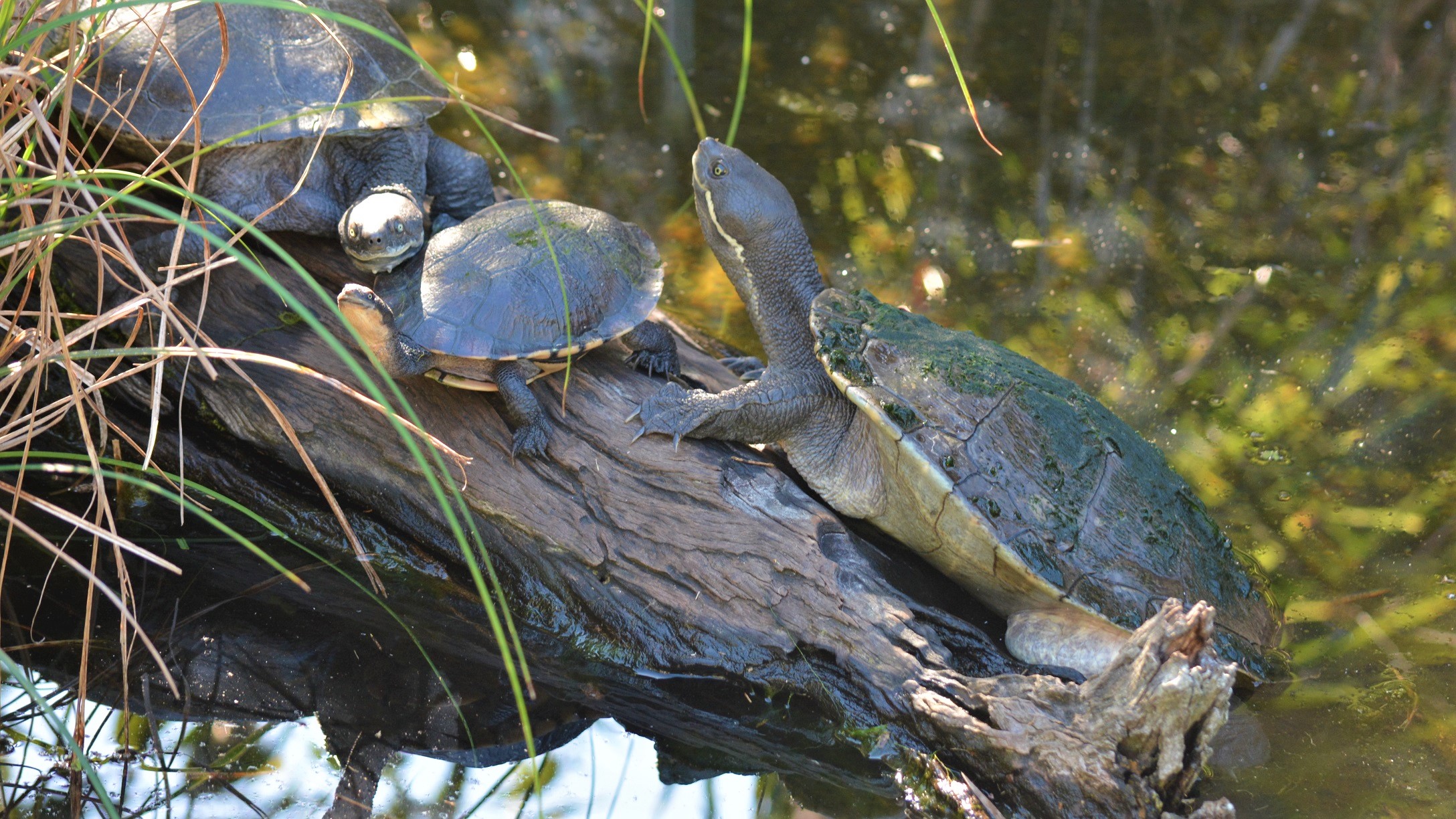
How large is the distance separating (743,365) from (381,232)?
1277mm

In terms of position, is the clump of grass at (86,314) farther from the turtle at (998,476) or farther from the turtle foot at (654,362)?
the turtle at (998,476)

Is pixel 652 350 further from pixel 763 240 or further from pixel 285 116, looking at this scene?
pixel 285 116

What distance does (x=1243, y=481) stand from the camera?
3381mm

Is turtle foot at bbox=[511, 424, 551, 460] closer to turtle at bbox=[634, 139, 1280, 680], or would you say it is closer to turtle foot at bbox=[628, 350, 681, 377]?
turtle at bbox=[634, 139, 1280, 680]

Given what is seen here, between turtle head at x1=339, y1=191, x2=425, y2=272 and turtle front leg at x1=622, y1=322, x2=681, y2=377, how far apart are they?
67 centimetres

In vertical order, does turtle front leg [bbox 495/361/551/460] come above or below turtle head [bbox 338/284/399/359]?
below

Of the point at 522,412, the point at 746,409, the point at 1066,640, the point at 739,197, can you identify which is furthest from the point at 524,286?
the point at 1066,640

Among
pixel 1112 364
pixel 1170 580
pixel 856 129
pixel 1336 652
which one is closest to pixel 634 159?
pixel 856 129

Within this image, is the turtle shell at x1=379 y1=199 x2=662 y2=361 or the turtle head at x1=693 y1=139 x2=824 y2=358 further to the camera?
the turtle head at x1=693 y1=139 x2=824 y2=358

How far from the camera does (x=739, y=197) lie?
3.11m

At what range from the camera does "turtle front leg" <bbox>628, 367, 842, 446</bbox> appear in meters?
2.77

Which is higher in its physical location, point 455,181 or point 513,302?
point 455,181

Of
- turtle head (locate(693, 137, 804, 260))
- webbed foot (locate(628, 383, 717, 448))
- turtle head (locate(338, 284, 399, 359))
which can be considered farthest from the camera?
turtle head (locate(693, 137, 804, 260))

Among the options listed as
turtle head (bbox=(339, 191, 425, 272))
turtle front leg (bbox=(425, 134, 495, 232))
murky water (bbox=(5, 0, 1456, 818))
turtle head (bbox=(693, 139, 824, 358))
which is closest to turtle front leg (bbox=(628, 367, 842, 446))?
turtle head (bbox=(693, 139, 824, 358))
